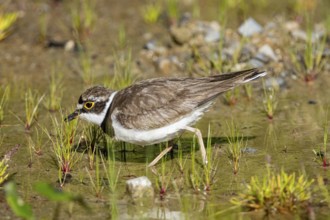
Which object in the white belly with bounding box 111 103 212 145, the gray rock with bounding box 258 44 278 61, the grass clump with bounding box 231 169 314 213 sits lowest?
the grass clump with bounding box 231 169 314 213

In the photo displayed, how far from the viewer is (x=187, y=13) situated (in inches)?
524

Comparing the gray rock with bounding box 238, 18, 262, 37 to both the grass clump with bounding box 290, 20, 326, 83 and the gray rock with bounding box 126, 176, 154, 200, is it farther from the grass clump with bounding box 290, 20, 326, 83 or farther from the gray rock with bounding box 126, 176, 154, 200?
the gray rock with bounding box 126, 176, 154, 200

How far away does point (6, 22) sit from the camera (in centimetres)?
1208

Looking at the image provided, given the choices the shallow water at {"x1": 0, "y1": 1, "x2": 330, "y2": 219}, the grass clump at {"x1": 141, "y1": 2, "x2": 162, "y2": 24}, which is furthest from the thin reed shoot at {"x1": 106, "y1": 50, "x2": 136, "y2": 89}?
the grass clump at {"x1": 141, "y1": 2, "x2": 162, "y2": 24}

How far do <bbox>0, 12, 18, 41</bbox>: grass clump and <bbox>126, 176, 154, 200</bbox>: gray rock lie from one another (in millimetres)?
5922

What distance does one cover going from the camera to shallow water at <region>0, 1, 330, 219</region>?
700 centimetres

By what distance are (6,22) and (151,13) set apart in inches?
102

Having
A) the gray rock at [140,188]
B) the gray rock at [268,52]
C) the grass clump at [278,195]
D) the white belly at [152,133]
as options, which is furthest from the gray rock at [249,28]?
the grass clump at [278,195]

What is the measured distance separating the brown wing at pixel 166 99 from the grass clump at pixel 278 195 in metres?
1.58

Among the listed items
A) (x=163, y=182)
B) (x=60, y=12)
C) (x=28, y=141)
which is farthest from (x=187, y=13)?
(x=163, y=182)

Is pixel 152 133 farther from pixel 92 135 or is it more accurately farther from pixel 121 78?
pixel 121 78

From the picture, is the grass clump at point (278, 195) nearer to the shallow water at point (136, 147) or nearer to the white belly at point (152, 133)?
the shallow water at point (136, 147)

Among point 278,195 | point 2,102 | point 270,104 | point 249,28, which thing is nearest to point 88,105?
point 2,102

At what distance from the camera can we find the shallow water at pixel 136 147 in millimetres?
6996
